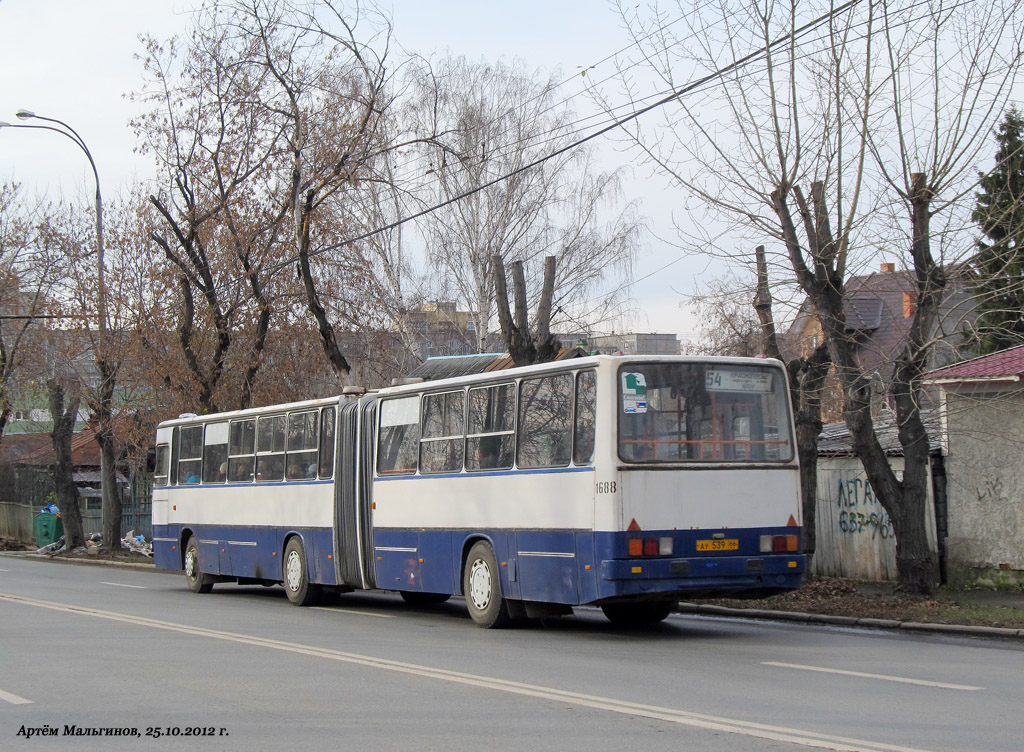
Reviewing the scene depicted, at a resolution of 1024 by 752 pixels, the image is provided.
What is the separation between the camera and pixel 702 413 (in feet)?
41.2

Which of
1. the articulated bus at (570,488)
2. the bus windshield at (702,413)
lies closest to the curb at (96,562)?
the articulated bus at (570,488)

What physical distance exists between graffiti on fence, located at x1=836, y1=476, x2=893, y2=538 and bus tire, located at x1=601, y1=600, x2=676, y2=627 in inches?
255

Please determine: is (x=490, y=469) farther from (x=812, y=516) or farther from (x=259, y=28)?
(x=259, y=28)

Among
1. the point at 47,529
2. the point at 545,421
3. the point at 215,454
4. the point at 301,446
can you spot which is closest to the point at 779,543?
the point at 545,421

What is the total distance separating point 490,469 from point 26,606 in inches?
296

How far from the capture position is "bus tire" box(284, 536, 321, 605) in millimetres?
17828

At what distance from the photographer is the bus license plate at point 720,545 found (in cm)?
1234

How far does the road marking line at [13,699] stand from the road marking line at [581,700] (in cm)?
281

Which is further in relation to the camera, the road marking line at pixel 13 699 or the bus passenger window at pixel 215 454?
the bus passenger window at pixel 215 454

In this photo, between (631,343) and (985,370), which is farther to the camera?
(631,343)

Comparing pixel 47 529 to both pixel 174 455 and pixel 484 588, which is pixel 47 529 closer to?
pixel 174 455

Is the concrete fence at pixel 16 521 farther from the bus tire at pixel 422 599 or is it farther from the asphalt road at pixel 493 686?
the asphalt road at pixel 493 686

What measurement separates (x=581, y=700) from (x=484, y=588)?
18.7 feet

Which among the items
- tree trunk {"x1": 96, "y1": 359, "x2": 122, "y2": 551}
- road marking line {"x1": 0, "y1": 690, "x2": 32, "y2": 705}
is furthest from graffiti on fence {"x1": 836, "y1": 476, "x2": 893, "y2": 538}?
tree trunk {"x1": 96, "y1": 359, "x2": 122, "y2": 551}
